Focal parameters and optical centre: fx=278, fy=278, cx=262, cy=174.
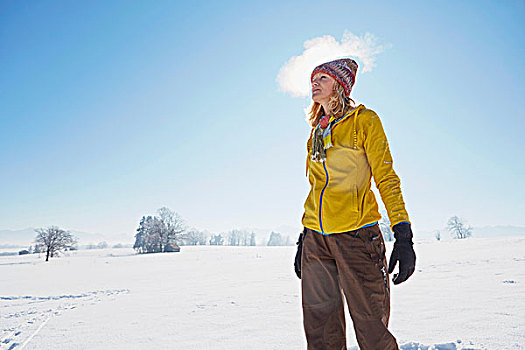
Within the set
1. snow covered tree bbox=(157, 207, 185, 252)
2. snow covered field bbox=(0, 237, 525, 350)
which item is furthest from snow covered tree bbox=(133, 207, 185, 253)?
snow covered field bbox=(0, 237, 525, 350)

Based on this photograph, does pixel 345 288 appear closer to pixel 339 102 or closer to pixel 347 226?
pixel 347 226

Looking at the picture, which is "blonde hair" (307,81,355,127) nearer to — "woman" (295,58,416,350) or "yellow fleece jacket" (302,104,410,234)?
"woman" (295,58,416,350)

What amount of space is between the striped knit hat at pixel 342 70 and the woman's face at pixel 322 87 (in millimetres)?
33

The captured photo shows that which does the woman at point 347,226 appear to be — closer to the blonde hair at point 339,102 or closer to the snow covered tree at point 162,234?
the blonde hair at point 339,102

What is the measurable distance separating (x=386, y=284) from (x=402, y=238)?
300 millimetres

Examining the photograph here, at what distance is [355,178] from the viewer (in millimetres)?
1764

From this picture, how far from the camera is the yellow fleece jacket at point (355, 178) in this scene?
1643 mm

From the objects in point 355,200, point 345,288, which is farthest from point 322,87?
point 345,288

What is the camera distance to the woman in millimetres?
Answer: 1571

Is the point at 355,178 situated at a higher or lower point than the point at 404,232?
higher

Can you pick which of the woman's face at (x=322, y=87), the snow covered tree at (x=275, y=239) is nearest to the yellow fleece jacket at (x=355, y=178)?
the woman's face at (x=322, y=87)

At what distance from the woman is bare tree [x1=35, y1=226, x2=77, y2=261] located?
37.5 meters

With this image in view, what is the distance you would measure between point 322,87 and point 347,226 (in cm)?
105

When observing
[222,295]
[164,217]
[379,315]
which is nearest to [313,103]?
[379,315]
